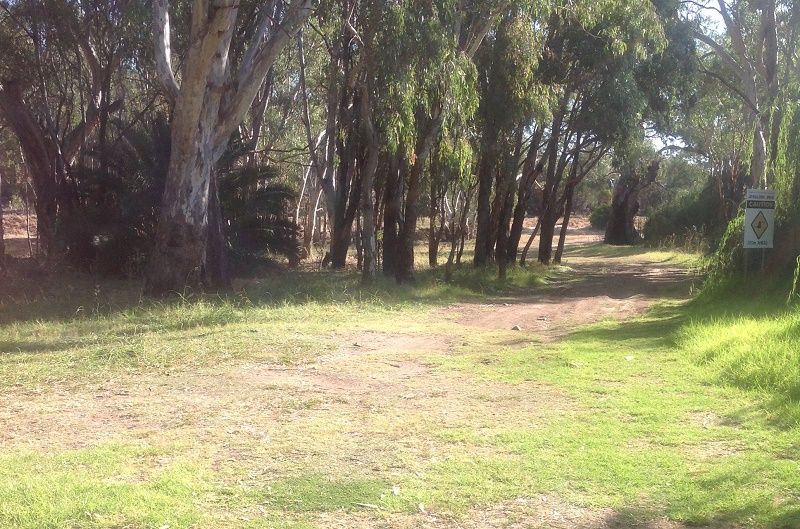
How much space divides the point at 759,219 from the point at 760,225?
95 millimetres

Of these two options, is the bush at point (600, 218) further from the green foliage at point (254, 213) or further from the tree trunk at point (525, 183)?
the green foliage at point (254, 213)

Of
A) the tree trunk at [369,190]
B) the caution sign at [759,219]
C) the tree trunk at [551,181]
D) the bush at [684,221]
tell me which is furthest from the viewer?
the bush at [684,221]

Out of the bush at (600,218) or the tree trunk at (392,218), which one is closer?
the tree trunk at (392,218)

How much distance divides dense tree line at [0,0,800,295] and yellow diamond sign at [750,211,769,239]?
830 mm

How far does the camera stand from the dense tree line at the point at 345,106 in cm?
1510

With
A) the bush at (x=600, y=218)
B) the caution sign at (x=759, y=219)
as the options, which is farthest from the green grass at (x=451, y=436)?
the bush at (x=600, y=218)

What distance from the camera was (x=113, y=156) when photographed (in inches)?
804

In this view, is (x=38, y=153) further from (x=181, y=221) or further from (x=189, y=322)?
(x=189, y=322)

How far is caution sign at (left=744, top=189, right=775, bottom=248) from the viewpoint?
12.2 metres

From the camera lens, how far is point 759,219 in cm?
1235

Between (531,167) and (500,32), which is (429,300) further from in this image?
(531,167)

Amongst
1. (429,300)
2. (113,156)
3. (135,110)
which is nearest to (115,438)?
(429,300)

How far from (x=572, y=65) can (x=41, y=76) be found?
13.6 meters

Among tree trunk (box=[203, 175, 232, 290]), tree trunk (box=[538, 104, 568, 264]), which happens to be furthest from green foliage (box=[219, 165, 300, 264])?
tree trunk (box=[538, 104, 568, 264])
